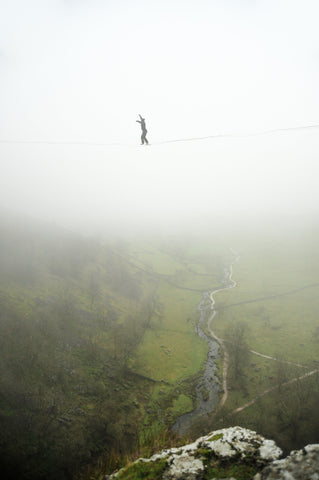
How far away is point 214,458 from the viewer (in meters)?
8.90

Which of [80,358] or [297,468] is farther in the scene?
[80,358]

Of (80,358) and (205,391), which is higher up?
(80,358)

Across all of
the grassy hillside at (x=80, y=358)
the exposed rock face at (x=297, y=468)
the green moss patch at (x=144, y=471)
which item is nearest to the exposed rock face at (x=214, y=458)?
the green moss patch at (x=144, y=471)

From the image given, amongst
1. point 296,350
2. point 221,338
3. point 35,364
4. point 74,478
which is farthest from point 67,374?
point 296,350

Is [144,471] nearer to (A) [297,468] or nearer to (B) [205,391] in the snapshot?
(A) [297,468]

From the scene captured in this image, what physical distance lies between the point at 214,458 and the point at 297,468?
10.1 feet

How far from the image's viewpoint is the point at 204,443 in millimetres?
10078

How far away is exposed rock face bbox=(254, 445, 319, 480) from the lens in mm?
6891

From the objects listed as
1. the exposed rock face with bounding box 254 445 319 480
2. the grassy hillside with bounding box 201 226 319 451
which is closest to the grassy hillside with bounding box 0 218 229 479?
the grassy hillside with bounding box 201 226 319 451

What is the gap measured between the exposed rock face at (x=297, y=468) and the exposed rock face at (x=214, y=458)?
0.65 m

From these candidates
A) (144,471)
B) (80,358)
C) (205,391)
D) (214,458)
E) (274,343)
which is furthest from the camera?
(274,343)

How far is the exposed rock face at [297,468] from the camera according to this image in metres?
6.89

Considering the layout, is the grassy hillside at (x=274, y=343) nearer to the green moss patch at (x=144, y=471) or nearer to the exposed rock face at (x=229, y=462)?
the exposed rock face at (x=229, y=462)

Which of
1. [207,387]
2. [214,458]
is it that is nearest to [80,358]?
[207,387]
